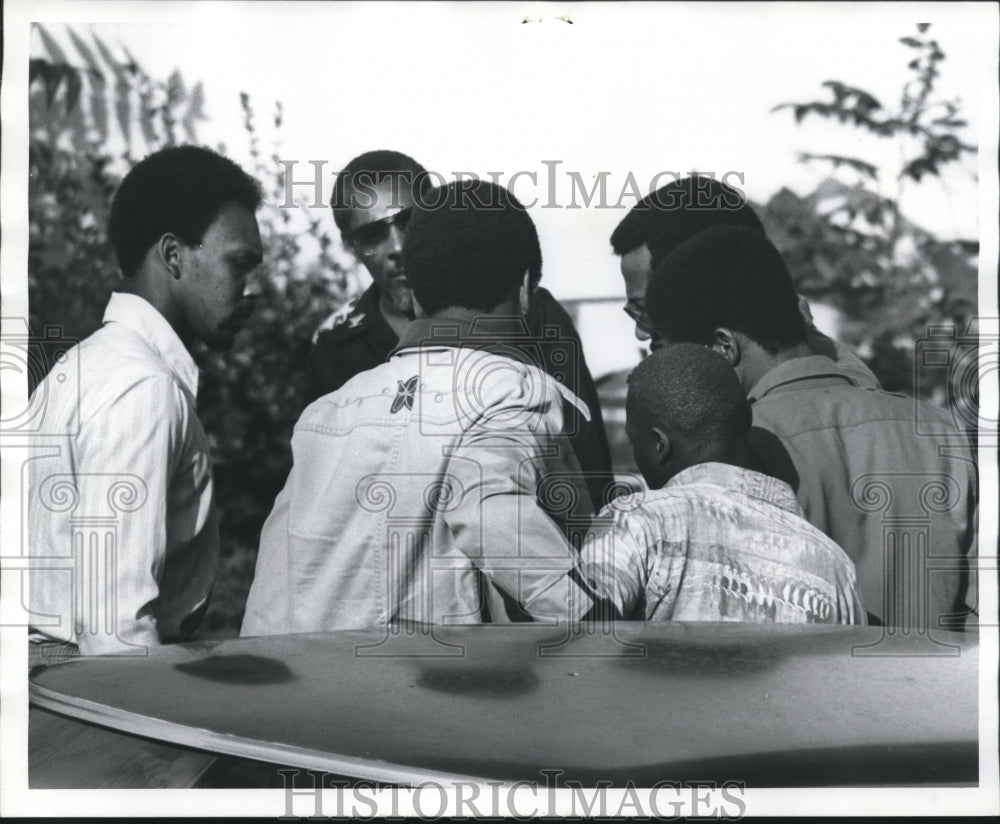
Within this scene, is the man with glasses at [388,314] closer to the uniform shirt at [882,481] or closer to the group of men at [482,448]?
the group of men at [482,448]

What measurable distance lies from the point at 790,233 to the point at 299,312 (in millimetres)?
1254

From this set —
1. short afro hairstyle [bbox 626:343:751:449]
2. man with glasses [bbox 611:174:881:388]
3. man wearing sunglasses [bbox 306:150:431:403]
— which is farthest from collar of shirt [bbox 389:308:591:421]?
man with glasses [bbox 611:174:881:388]

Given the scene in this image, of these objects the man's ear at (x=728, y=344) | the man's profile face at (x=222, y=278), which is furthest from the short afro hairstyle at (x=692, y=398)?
the man's profile face at (x=222, y=278)

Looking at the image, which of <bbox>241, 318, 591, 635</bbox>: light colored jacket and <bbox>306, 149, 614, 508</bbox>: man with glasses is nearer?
<bbox>241, 318, 591, 635</bbox>: light colored jacket

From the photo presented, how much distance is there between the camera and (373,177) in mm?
3631

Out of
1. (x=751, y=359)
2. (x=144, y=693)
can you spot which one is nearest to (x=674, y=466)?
(x=751, y=359)

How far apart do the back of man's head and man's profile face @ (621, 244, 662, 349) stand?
18 cm

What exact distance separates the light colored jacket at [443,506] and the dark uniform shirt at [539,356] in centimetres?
10

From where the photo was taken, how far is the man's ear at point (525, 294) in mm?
3521

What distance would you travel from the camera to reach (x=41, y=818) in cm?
333

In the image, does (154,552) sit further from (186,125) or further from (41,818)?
(186,125)

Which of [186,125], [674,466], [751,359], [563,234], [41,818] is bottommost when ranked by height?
[41,818]

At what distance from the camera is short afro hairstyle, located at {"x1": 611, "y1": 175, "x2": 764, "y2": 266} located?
143 inches

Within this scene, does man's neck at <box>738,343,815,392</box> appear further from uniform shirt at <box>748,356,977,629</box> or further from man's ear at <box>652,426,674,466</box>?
man's ear at <box>652,426,674,466</box>
